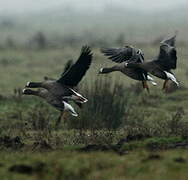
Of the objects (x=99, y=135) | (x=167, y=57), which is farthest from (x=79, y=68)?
(x=167, y=57)

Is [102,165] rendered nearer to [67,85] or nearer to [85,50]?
[85,50]

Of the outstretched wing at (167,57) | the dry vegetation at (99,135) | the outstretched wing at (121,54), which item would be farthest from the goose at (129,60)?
the dry vegetation at (99,135)

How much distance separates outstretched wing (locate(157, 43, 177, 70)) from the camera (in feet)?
40.1

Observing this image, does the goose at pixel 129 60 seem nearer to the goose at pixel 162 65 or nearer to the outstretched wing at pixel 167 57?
the goose at pixel 162 65

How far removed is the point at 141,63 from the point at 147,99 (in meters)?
7.31

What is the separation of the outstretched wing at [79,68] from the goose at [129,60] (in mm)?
1362

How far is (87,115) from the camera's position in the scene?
14453 mm

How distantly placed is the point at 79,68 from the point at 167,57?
197 centimetres

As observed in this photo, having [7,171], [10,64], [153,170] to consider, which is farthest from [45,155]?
[10,64]

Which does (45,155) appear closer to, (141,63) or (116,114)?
(141,63)

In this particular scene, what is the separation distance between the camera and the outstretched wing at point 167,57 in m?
12.2

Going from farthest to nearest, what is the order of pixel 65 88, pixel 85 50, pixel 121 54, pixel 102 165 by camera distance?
pixel 121 54 < pixel 65 88 < pixel 85 50 < pixel 102 165

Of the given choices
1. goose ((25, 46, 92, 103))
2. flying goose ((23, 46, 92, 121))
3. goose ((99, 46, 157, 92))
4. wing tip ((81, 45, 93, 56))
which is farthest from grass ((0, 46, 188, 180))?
wing tip ((81, 45, 93, 56))

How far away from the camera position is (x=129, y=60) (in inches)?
520
